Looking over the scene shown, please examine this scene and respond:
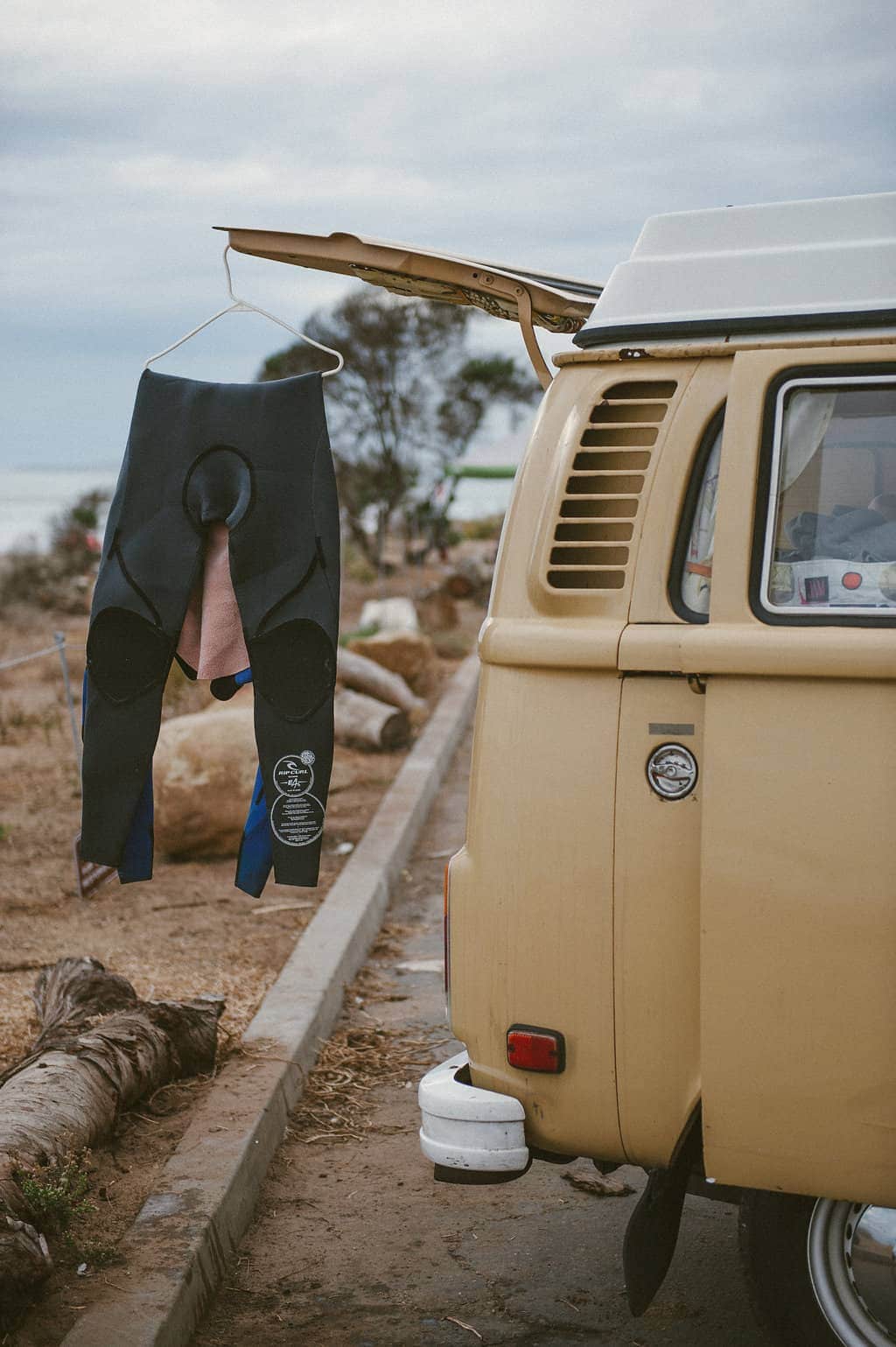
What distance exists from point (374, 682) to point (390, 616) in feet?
16.9

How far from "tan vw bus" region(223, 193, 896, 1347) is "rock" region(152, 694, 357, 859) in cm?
452

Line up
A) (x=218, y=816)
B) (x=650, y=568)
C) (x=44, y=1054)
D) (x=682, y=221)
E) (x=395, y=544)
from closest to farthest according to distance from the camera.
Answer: (x=650, y=568), (x=682, y=221), (x=44, y=1054), (x=218, y=816), (x=395, y=544)

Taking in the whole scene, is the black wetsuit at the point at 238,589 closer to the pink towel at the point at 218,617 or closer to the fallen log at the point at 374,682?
the pink towel at the point at 218,617

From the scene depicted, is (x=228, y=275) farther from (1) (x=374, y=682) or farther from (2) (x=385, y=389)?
(2) (x=385, y=389)

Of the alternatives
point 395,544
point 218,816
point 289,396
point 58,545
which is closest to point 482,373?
point 395,544

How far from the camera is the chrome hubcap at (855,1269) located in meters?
2.72

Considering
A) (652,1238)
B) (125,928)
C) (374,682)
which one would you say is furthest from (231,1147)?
(374,682)

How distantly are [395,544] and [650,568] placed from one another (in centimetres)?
2738

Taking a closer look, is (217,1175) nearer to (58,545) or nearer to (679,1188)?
(679,1188)

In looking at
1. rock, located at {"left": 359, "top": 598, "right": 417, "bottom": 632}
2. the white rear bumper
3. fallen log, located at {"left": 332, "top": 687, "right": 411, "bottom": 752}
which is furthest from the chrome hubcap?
rock, located at {"left": 359, "top": 598, "right": 417, "bottom": 632}

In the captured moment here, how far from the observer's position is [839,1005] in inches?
99.0

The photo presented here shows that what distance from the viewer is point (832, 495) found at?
278 cm

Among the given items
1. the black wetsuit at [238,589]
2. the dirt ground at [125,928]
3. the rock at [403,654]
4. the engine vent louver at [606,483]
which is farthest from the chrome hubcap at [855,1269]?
the rock at [403,654]

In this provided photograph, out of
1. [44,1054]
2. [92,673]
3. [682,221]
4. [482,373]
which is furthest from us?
[482,373]
